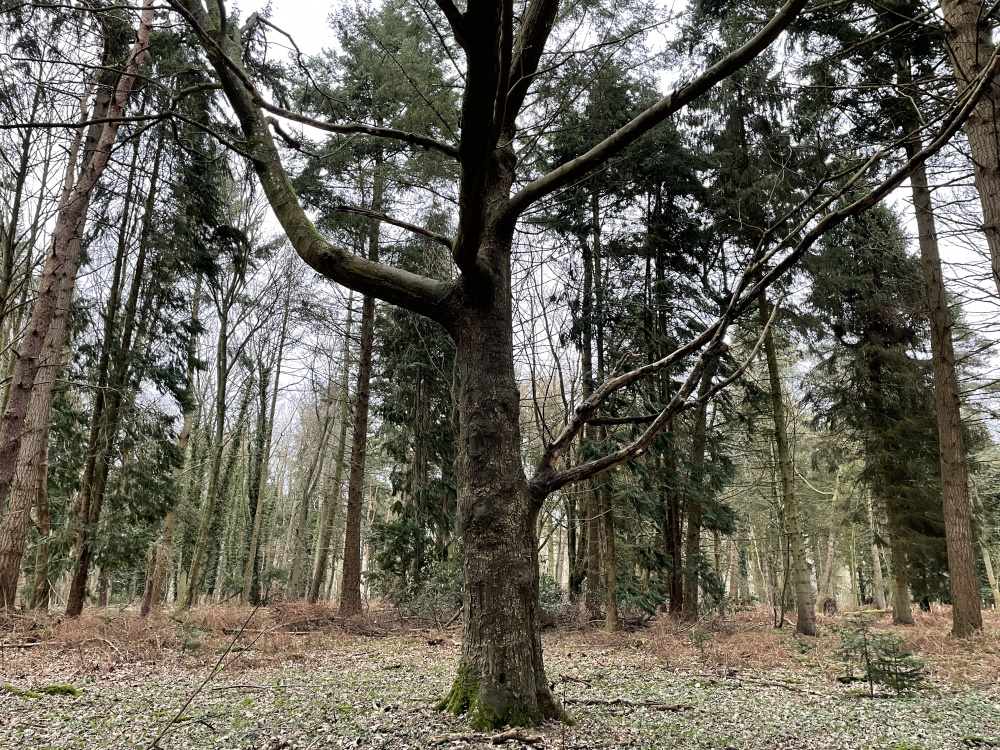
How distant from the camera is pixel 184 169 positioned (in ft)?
31.3

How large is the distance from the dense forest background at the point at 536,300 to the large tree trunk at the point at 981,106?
9 cm

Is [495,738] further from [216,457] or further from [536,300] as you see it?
→ [216,457]

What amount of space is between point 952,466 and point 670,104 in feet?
30.9

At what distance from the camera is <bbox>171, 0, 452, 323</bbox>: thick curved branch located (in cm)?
324

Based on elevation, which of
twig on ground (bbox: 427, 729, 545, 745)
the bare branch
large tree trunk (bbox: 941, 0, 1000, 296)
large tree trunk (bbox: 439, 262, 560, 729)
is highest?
large tree trunk (bbox: 941, 0, 1000, 296)

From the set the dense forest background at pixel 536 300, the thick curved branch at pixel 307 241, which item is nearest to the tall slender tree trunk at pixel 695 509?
the dense forest background at pixel 536 300

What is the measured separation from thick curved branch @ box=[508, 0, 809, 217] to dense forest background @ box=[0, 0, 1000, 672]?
3.17m

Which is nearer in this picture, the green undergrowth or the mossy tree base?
the mossy tree base

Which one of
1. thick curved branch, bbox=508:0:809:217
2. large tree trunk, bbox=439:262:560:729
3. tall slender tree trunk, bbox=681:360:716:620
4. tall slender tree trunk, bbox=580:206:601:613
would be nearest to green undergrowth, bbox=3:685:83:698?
large tree trunk, bbox=439:262:560:729

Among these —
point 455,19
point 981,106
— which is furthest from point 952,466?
point 455,19

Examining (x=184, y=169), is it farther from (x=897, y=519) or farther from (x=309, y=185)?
(x=897, y=519)

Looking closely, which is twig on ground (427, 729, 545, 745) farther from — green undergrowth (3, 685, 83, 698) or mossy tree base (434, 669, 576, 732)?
green undergrowth (3, 685, 83, 698)

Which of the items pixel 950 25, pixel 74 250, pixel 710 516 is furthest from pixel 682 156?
pixel 74 250

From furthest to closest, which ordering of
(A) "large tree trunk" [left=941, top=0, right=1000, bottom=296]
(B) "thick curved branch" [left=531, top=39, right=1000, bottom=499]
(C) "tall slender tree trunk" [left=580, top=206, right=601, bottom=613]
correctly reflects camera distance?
1. (C) "tall slender tree trunk" [left=580, top=206, right=601, bottom=613]
2. (A) "large tree trunk" [left=941, top=0, right=1000, bottom=296]
3. (B) "thick curved branch" [left=531, top=39, right=1000, bottom=499]
